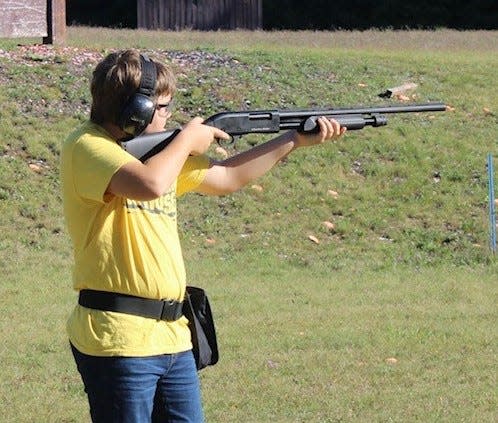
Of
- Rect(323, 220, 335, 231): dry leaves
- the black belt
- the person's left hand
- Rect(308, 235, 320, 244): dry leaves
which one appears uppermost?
the person's left hand

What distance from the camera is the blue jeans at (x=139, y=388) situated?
12.9 ft

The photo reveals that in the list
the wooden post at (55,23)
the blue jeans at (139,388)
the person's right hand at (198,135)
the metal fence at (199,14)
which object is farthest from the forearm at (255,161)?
the metal fence at (199,14)

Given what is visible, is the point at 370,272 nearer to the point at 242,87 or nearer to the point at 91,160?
the point at 242,87

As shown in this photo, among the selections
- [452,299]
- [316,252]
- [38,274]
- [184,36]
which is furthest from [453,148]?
[184,36]

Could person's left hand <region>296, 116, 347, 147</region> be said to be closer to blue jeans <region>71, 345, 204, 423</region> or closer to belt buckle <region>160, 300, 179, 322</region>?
belt buckle <region>160, 300, 179, 322</region>

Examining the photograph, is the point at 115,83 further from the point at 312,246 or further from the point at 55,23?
the point at 55,23

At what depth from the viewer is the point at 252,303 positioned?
31.9ft

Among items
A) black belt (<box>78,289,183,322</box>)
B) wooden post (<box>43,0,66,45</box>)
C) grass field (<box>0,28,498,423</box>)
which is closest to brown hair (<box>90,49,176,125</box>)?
black belt (<box>78,289,183,322</box>)

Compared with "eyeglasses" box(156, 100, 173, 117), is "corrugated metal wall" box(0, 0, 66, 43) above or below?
below

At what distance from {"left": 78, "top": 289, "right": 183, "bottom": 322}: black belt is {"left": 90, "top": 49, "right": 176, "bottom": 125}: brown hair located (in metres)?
0.57

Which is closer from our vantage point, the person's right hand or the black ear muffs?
the black ear muffs

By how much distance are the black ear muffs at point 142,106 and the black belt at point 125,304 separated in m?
0.54

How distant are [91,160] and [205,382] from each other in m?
3.59

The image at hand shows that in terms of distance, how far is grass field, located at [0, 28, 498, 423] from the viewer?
7.17m
